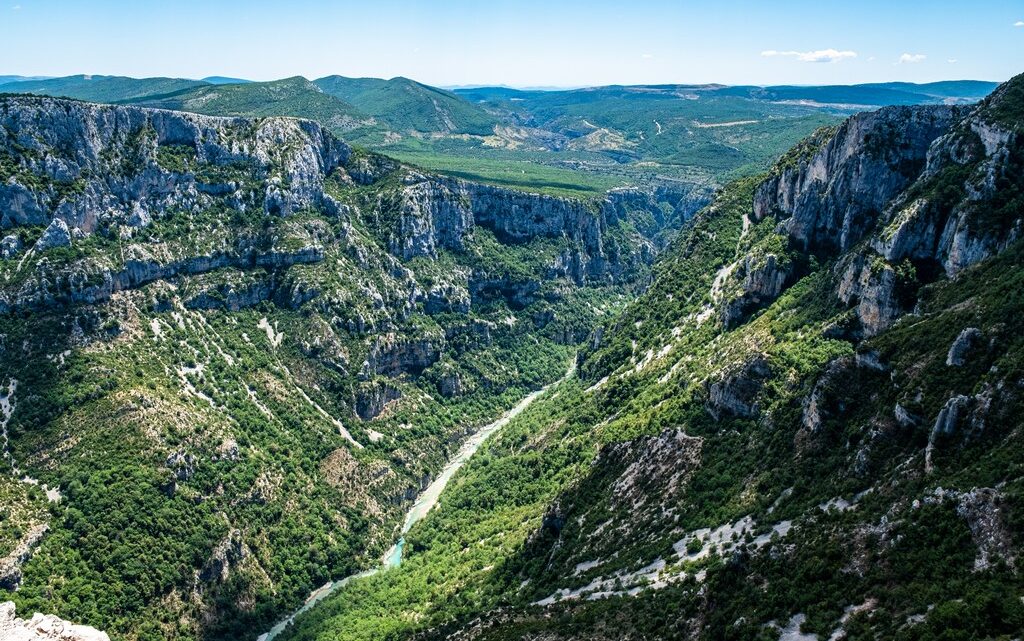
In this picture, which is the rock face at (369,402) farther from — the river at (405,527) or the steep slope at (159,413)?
the river at (405,527)

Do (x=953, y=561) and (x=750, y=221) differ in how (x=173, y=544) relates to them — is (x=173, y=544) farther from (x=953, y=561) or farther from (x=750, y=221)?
(x=750, y=221)

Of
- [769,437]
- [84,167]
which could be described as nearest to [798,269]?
[769,437]

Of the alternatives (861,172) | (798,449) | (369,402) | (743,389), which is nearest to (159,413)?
(369,402)

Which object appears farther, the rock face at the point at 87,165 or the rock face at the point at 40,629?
the rock face at the point at 87,165

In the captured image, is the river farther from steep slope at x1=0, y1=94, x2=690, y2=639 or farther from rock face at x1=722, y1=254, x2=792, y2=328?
rock face at x1=722, y1=254, x2=792, y2=328

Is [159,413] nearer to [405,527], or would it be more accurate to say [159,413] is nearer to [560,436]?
[405,527]

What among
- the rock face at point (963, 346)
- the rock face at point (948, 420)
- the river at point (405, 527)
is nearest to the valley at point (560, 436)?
the rock face at point (963, 346)
